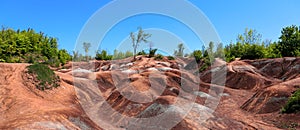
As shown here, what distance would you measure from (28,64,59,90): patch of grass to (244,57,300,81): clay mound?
113ft

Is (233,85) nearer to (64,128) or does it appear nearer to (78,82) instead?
(78,82)

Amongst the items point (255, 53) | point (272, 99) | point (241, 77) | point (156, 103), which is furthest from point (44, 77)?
point (255, 53)

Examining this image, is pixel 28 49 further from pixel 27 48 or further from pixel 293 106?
pixel 293 106

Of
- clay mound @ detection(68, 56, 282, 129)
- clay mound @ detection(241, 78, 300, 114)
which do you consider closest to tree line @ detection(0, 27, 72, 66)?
clay mound @ detection(68, 56, 282, 129)

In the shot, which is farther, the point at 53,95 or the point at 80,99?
the point at 80,99

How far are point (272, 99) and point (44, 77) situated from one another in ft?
80.6

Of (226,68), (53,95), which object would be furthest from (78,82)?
(226,68)

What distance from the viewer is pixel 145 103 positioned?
23656mm

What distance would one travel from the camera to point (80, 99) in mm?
29750

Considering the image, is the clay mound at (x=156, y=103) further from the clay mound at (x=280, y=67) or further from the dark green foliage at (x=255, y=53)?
the dark green foliage at (x=255, y=53)

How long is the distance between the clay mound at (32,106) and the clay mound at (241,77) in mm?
26523

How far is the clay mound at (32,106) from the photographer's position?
1378cm

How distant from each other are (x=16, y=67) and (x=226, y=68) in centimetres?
3554

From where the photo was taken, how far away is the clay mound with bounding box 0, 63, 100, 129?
13781 millimetres
